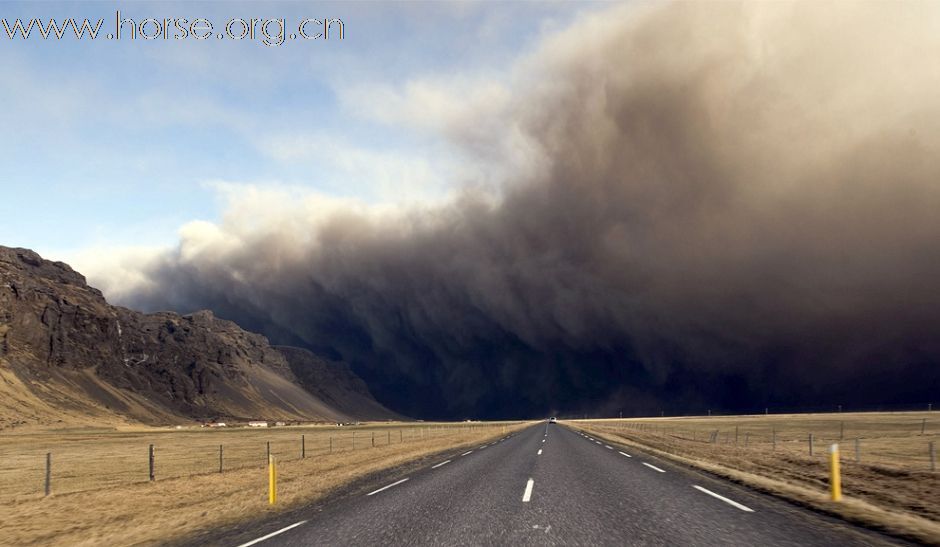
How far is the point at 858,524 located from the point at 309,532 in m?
9.24

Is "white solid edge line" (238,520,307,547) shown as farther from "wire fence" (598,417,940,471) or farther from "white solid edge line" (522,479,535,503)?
"wire fence" (598,417,940,471)

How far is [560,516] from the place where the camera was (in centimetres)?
1170

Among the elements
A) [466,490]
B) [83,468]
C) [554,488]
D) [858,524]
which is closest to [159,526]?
[466,490]

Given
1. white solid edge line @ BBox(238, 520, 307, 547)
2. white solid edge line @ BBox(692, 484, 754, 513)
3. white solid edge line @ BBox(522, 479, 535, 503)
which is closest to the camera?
white solid edge line @ BBox(238, 520, 307, 547)

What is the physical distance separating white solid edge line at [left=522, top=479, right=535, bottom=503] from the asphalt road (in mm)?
25

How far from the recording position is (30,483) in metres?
30.6

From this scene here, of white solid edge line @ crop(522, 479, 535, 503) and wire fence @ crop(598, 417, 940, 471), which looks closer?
white solid edge line @ crop(522, 479, 535, 503)

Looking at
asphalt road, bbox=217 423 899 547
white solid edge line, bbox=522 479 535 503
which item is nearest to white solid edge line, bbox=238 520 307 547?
asphalt road, bbox=217 423 899 547

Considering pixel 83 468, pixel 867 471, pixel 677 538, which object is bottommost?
pixel 83 468

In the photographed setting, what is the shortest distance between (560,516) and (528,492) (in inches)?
140

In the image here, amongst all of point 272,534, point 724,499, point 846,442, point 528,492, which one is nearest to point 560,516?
point 528,492

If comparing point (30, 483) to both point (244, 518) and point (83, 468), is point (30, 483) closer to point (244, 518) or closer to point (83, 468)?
point (83, 468)

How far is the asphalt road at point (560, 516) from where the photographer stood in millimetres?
9828

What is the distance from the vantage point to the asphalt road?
387 inches
